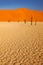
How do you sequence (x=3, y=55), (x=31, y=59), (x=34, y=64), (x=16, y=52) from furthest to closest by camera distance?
(x=16, y=52) → (x=3, y=55) → (x=31, y=59) → (x=34, y=64)

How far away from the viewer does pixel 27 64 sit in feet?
17.8

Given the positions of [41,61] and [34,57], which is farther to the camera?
[34,57]

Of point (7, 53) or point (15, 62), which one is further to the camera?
point (7, 53)

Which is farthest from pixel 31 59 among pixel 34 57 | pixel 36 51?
pixel 36 51

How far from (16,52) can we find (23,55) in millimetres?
631

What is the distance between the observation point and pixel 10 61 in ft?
18.9

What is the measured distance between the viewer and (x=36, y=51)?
716cm

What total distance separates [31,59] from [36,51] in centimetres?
128

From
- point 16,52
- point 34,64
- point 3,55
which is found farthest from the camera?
point 16,52

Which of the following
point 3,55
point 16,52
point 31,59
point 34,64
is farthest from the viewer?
point 16,52

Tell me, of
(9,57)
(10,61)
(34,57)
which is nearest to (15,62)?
(10,61)

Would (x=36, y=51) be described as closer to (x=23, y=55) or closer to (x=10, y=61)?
(x=23, y=55)

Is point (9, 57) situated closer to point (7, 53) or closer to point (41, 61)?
point (7, 53)

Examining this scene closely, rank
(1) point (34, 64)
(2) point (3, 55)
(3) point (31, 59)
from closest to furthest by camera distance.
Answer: (1) point (34, 64) < (3) point (31, 59) < (2) point (3, 55)
